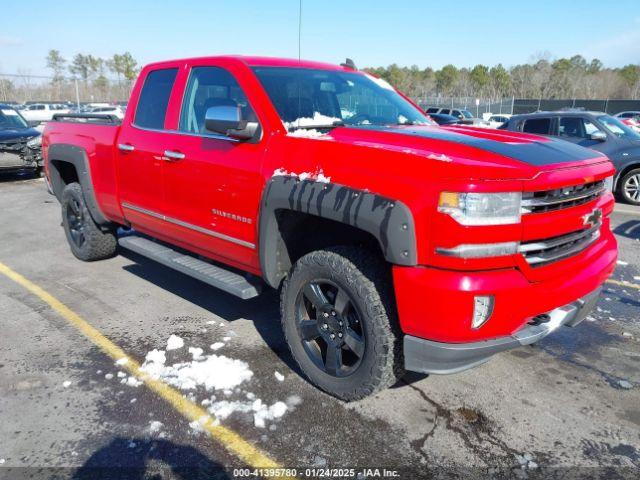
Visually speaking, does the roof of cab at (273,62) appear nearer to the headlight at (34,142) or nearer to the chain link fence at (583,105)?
the headlight at (34,142)

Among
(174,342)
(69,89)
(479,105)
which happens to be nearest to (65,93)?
(69,89)

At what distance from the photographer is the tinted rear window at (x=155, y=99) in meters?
4.19

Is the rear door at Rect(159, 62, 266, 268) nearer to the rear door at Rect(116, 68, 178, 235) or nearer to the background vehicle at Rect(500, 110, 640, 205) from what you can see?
the rear door at Rect(116, 68, 178, 235)

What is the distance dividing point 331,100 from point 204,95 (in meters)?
0.98

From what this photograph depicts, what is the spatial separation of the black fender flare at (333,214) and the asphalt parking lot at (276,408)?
833 mm

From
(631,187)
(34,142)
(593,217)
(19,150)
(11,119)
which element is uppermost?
(11,119)

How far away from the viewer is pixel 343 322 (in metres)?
2.91

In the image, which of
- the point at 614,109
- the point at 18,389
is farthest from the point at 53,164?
the point at 614,109

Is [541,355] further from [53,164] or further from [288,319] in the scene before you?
[53,164]

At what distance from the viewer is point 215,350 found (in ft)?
12.1

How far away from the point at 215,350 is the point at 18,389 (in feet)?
4.10

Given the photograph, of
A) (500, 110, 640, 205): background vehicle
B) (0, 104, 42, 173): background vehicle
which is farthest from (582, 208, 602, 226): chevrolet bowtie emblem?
(0, 104, 42, 173): background vehicle

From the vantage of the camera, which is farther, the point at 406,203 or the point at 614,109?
the point at 614,109

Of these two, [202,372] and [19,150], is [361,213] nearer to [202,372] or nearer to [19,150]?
[202,372]
